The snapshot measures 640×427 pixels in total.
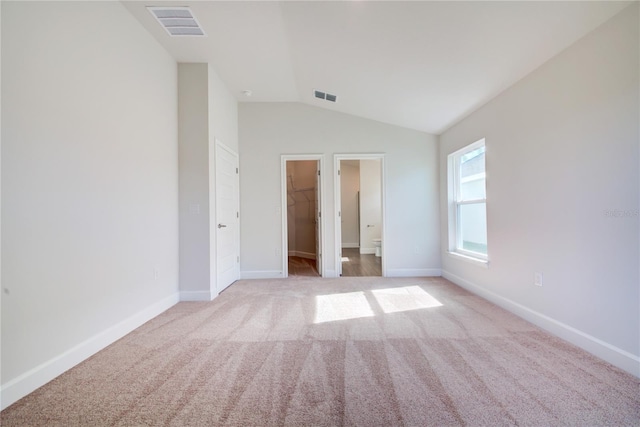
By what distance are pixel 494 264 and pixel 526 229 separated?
0.63 metres

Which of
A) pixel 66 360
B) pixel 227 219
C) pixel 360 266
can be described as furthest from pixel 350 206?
pixel 66 360

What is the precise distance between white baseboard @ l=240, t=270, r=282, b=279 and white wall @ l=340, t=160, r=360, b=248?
163 inches

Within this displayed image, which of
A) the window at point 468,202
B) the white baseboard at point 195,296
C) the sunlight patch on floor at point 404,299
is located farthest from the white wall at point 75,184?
the window at point 468,202

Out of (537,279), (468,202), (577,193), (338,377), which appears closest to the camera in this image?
(338,377)

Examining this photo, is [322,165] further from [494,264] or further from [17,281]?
[17,281]

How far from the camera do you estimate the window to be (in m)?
3.38

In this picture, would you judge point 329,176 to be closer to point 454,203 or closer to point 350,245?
point 454,203

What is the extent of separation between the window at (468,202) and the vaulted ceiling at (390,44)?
58 cm

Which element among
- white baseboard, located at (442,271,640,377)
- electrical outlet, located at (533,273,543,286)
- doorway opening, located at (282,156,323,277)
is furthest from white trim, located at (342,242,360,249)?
electrical outlet, located at (533,273,543,286)

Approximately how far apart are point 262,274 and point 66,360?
268 cm

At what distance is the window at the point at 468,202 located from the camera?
3379 millimetres

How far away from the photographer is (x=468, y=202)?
3.67 metres

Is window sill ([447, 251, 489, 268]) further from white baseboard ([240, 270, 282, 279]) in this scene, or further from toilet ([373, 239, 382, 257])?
white baseboard ([240, 270, 282, 279])

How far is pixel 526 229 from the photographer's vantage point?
2543 millimetres
